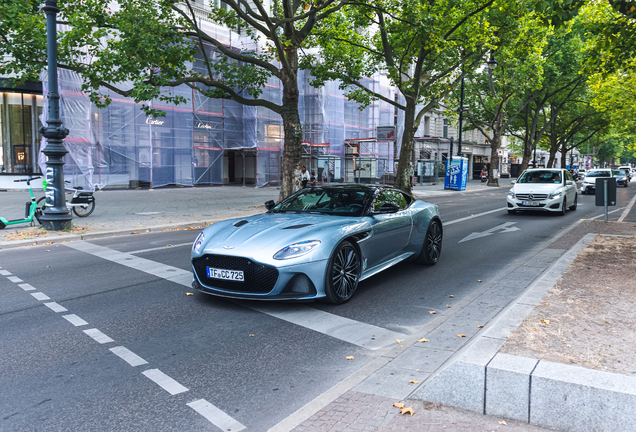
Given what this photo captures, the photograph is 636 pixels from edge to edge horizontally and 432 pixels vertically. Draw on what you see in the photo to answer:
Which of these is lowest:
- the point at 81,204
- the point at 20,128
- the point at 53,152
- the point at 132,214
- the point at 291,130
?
the point at 132,214

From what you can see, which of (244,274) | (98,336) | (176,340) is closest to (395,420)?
(176,340)

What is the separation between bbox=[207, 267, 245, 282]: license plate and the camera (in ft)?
17.2

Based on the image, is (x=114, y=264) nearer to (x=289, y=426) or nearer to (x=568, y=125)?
(x=289, y=426)

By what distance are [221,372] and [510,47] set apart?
2580 cm

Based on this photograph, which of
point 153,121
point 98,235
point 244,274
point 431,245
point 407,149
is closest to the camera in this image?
point 244,274

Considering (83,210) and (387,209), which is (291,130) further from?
(387,209)

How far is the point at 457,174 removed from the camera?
109 ft

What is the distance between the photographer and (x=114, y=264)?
7938 mm

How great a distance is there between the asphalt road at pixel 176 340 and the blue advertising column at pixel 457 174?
85.2 feet

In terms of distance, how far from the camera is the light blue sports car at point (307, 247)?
517 centimetres

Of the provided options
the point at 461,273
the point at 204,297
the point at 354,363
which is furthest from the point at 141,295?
the point at 461,273

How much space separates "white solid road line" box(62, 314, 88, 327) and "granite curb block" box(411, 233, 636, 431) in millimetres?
3430

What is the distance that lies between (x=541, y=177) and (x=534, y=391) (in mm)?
14824

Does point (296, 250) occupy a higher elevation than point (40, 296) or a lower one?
higher
